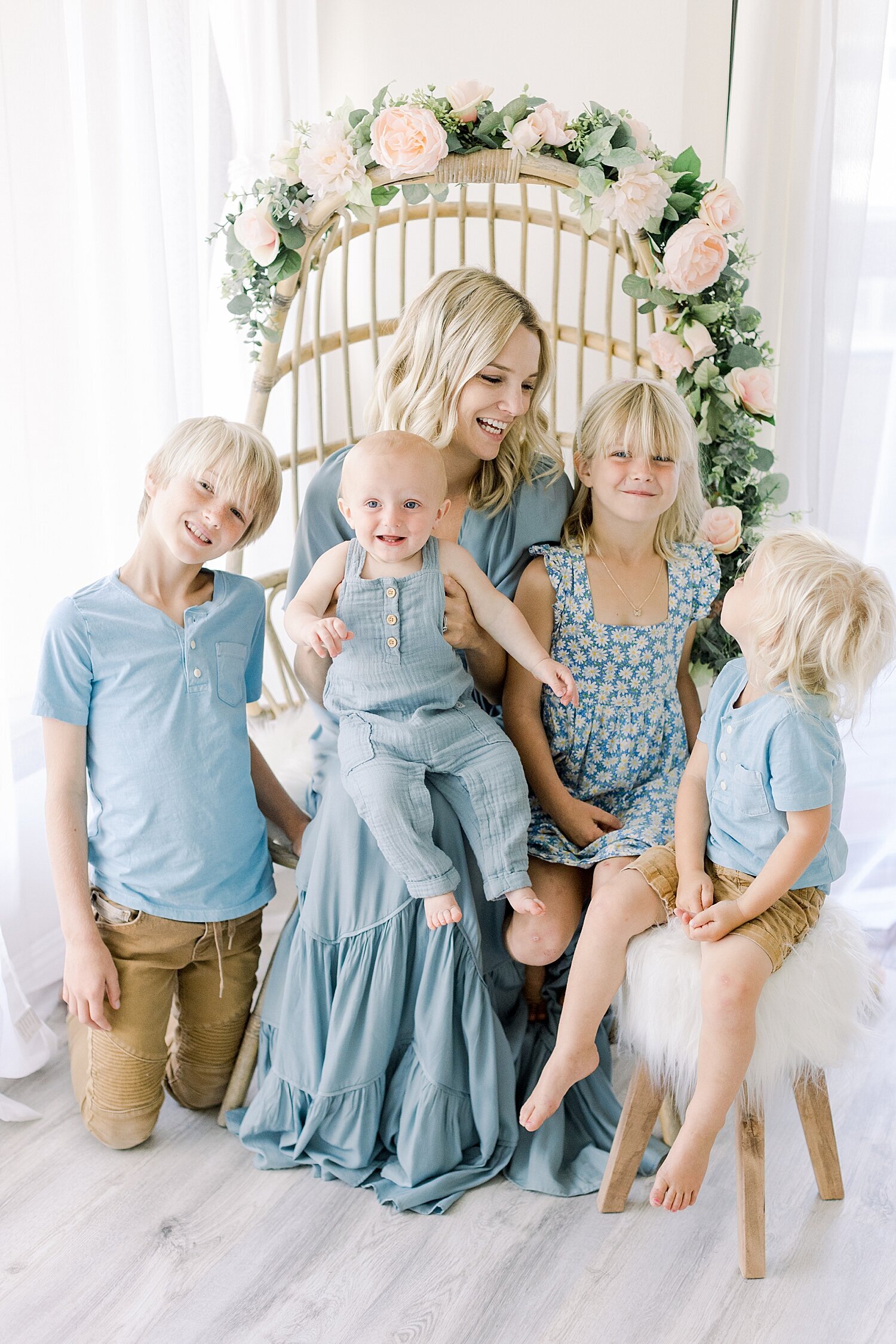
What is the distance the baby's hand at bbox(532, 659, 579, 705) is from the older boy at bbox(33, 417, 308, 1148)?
1.65 feet

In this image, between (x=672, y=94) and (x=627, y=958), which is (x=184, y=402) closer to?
(x=672, y=94)

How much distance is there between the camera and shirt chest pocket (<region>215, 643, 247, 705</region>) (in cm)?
179

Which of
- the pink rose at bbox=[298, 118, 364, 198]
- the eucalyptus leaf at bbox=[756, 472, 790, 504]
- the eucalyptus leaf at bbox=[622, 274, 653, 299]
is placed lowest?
the eucalyptus leaf at bbox=[756, 472, 790, 504]

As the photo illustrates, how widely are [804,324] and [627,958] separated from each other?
1.45 meters

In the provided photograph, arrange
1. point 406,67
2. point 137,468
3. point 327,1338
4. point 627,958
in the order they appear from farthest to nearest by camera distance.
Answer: point 406,67 < point 137,468 < point 627,958 < point 327,1338

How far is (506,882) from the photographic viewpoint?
166 cm

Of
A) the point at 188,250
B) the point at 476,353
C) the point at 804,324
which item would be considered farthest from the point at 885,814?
the point at 188,250

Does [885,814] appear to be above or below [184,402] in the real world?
below

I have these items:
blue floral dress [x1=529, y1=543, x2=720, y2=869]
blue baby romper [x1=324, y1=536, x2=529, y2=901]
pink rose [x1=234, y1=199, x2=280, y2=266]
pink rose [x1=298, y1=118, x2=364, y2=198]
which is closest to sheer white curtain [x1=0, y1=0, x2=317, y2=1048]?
pink rose [x1=234, y1=199, x2=280, y2=266]

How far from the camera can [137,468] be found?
2312 mm

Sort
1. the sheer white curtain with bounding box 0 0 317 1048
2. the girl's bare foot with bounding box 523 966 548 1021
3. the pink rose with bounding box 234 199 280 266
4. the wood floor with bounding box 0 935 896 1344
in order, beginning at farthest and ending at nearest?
the pink rose with bounding box 234 199 280 266 → the sheer white curtain with bounding box 0 0 317 1048 → the girl's bare foot with bounding box 523 966 548 1021 → the wood floor with bounding box 0 935 896 1344

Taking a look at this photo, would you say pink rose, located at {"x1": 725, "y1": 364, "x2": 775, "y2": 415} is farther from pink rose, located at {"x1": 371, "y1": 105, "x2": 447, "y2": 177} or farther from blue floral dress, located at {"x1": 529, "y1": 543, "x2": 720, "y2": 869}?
pink rose, located at {"x1": 371, "y1": 105, "x2": 447, "y2": 177}

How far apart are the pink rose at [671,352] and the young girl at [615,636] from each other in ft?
0.57

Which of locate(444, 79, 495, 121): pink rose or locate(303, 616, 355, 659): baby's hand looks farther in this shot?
locate(444, 79, 495, 121): pink rose
